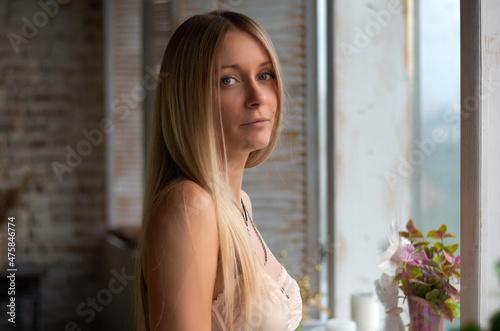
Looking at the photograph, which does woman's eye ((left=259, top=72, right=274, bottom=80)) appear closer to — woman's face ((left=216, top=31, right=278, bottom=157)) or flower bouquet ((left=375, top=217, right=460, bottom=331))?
woman's face ((left=216, top=31, right=278, bottom=157))

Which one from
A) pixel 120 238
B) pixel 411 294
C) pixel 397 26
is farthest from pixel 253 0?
pixel 120 238

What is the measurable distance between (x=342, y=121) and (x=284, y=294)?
119cm

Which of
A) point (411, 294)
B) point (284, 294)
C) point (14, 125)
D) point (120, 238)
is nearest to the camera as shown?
point (284, 294)

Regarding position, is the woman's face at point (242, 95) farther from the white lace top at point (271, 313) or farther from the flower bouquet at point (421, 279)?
the flower bouquet at point (421, 279)

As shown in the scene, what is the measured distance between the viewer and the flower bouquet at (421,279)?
4.30 ft

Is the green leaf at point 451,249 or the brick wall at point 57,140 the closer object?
the green leaf at point 451,249

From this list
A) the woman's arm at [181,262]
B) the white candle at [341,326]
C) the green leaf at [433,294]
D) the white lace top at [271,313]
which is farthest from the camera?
the white candle at [341,326]

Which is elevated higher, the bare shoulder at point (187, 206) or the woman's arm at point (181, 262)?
the bare shoulder at point (187, 206)

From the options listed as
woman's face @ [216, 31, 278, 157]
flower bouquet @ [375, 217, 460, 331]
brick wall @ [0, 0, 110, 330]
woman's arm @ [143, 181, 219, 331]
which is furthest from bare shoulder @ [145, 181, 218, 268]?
brick wall @ [0, 0, 110, 330]

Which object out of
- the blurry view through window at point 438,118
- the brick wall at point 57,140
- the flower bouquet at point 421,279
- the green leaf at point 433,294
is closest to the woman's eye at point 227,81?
the flower bouquet at point 421,279

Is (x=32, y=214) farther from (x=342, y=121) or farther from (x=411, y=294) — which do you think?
(x=411, y=294)

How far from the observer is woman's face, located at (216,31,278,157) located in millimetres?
1110

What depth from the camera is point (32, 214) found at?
15.0 feet

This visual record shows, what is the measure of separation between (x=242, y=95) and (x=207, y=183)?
0.20 meters
